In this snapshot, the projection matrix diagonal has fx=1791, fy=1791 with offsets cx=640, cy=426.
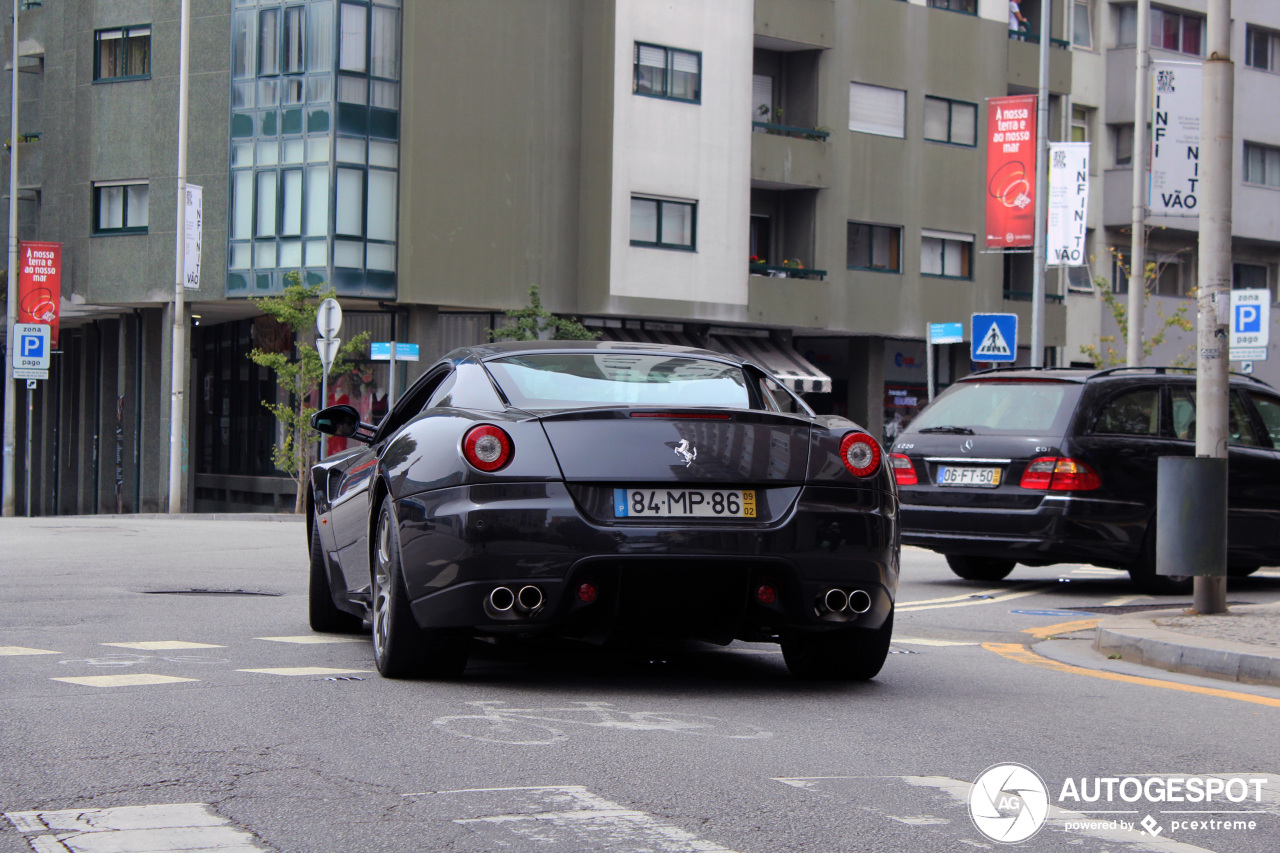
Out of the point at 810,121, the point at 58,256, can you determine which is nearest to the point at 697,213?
the point at 810,121

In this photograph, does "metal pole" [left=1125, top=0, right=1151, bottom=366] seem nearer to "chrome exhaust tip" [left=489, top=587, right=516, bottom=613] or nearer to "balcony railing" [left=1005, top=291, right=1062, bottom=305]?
"balcony railing" [left=1005, top=291, right=1062, bottom=305]

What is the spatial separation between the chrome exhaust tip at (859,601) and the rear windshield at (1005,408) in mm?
6684

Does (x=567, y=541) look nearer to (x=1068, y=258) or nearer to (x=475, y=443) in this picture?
(x=475, y=443)

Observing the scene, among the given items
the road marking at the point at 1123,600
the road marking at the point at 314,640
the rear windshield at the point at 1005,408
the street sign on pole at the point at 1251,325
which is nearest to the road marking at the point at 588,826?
the road marking at the point at 314,640

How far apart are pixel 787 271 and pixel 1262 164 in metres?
18.8

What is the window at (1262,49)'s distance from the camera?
52656mm

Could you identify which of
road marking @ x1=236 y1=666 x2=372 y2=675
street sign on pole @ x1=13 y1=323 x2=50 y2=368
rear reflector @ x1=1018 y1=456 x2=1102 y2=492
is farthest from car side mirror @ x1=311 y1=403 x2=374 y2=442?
street sign on pole @ x1=13 y1=323 x2=50 y2=368

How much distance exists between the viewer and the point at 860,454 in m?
6.90

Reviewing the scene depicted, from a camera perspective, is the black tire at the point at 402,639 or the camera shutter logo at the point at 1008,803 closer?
the camera shutter logo at the point at 1008,803

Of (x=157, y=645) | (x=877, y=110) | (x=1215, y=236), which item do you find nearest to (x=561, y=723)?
(x=157, y=645)

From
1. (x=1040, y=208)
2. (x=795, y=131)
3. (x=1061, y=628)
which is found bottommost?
(x=1061, y=628)

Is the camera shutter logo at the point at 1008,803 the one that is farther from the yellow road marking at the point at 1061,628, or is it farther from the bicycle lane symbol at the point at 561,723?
the yellow road marking at the point at 1061,628

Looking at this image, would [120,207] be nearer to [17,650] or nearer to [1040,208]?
[1040,208]

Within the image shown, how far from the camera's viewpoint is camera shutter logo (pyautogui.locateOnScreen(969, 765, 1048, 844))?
14.7 ft
